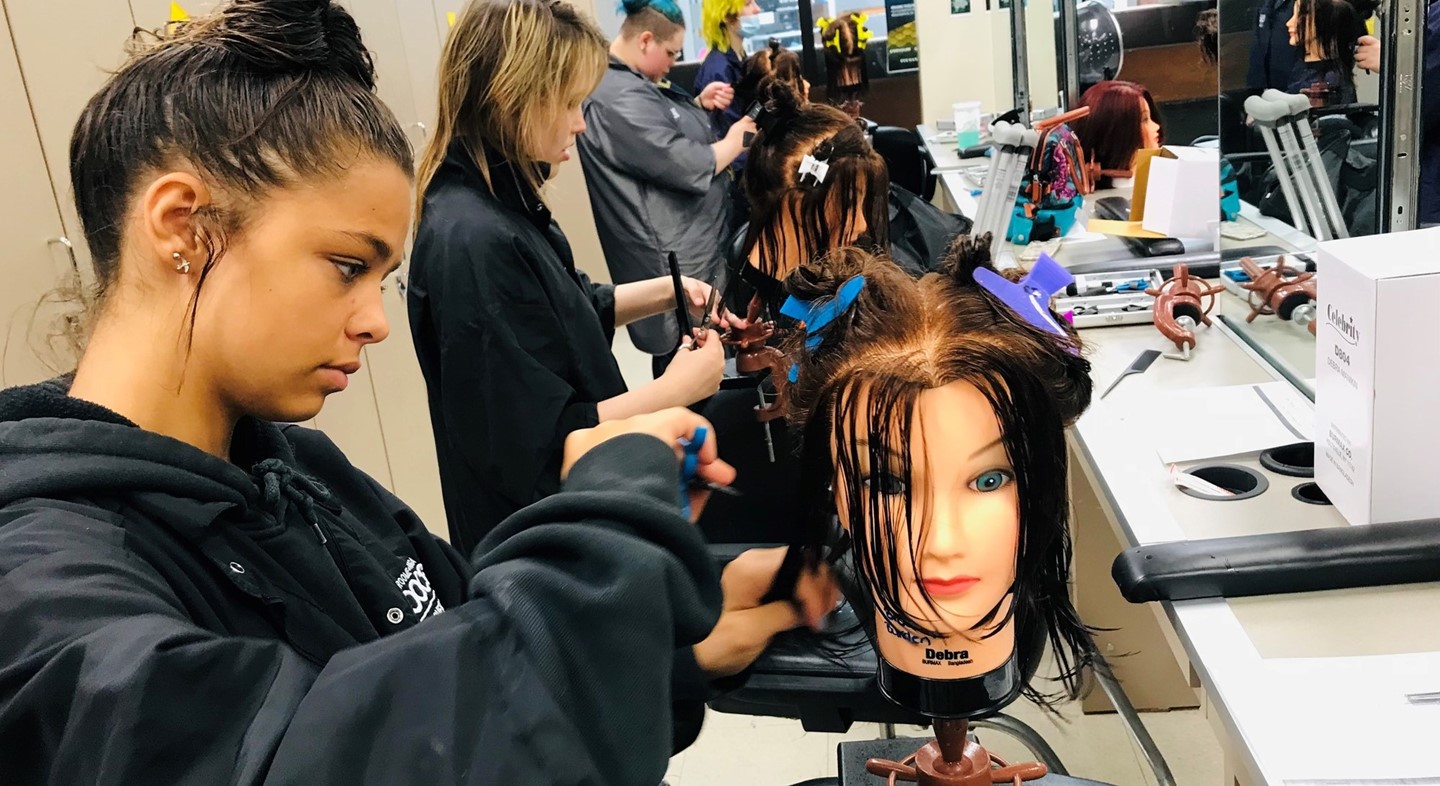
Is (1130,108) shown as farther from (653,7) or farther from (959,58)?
(959,58)

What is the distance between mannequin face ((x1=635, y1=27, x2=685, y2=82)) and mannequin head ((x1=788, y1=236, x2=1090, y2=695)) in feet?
7.52

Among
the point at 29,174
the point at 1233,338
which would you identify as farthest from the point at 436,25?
the point at 1233,338

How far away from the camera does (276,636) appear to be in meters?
0.75

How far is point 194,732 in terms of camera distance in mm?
532

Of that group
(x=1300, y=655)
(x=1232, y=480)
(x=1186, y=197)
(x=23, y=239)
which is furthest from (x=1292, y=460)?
(x=23, y=239)

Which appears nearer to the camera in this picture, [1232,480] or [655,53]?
[1232,480]

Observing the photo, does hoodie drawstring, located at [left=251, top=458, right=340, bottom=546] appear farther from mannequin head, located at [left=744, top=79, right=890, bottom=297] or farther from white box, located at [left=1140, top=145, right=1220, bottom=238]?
white box, located at [left=1140, top=145, right=1220, bottom=238]

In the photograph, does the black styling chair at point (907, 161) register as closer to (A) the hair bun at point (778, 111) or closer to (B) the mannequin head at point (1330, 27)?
(A) the hair bun at point (778, 111)

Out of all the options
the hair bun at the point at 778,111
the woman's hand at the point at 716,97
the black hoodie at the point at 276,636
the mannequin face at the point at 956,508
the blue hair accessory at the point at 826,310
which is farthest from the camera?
the woman's hand at the point at 716,97

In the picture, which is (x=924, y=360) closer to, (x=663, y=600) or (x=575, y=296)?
(x=663, y=600)

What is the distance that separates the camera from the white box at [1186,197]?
8.19ft

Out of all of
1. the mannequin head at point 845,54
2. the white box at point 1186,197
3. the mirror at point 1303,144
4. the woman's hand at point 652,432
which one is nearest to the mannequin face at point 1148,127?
the white box at point 1186,197

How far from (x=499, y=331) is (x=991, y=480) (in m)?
0.77

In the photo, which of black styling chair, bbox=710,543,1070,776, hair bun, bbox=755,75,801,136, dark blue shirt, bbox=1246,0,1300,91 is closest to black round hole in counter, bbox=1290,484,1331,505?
black styling chair, bbox=710,543,1070,776
